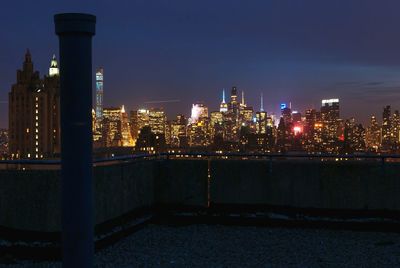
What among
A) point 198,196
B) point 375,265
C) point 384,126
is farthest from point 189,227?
point 384,126

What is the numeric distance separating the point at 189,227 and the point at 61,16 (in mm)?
8650

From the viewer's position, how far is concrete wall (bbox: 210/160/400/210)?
35.7 ft

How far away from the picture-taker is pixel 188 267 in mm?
7617

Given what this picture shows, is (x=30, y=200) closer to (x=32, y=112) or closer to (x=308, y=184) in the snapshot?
(x=308, y=184)

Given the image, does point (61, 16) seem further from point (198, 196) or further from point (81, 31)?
point (198, 196)

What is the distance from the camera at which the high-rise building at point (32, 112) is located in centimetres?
11006

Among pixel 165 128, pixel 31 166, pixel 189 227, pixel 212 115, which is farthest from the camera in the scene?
pixel 212 115

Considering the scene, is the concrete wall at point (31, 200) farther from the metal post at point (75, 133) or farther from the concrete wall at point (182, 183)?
the metal post at point (75, 133)

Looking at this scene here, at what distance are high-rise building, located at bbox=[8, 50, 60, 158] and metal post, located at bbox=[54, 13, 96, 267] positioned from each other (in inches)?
4304

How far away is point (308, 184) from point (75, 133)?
29.5 ft

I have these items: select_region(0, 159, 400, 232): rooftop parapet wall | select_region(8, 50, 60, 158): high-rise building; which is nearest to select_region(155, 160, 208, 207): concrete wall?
select_region(0, 159, 400, 232): rooftop parapet wall

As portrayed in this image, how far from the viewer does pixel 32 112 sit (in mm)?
117750

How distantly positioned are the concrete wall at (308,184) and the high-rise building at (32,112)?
332 feet

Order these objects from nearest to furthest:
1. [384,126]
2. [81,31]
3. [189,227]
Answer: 1. [81,31]
2. [189,227]
3. [384,126]
